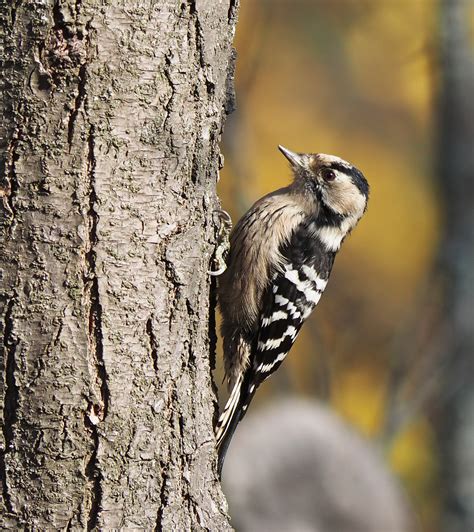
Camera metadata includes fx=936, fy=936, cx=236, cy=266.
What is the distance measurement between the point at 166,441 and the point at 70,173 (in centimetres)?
111

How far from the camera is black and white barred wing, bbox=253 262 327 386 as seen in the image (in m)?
5.25

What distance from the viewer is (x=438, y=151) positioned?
1012cm

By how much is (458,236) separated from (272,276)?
510 cm

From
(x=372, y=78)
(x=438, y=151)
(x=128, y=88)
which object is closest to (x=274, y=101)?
(x=372, y=78)

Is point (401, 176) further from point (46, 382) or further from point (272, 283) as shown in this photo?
point (46, 382)

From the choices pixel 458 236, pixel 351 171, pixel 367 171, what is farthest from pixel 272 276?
pixel 367 171

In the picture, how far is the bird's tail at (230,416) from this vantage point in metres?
4.49

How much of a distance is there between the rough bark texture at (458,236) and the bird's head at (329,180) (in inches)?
170

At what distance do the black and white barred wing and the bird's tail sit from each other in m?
0.11

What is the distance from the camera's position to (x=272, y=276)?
5.33 m

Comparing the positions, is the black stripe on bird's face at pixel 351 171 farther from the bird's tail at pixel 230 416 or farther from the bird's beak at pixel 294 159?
the bird's tail at pixel 230 416

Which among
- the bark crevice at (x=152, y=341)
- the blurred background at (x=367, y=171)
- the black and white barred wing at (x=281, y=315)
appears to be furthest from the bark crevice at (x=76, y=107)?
the blurred background at (x=367, y=171)

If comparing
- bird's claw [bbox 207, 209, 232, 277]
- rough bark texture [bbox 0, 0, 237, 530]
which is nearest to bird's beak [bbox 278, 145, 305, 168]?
bird's claw [bbox 207, 209, 232, 277]

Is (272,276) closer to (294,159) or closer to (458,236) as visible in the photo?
(294,159)
